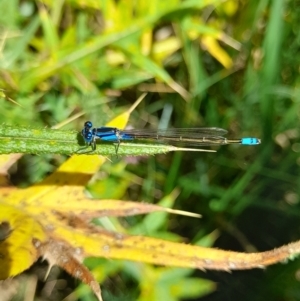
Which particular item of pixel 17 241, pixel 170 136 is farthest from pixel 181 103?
pixel 17 241

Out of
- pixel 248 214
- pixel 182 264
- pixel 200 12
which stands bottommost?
pixel 182 264

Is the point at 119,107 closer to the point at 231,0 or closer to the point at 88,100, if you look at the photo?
the point at 88,100

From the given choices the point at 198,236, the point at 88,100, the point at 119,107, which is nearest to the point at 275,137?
the point at 198,236

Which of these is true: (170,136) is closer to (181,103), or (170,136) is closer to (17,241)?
(181,103)

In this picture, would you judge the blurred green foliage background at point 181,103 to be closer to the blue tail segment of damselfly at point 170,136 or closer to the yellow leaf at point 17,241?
the blue tail segment of damselfly at point 170,136

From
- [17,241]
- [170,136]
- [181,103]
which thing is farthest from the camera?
[181,103]

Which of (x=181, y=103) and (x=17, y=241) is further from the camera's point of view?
(x=181, y=103)

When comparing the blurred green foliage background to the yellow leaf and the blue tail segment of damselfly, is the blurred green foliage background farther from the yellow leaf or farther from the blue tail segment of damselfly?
the yellow leaf

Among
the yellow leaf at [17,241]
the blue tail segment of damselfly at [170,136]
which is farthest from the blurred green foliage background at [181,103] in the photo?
the yellow leaf at [17,241]
